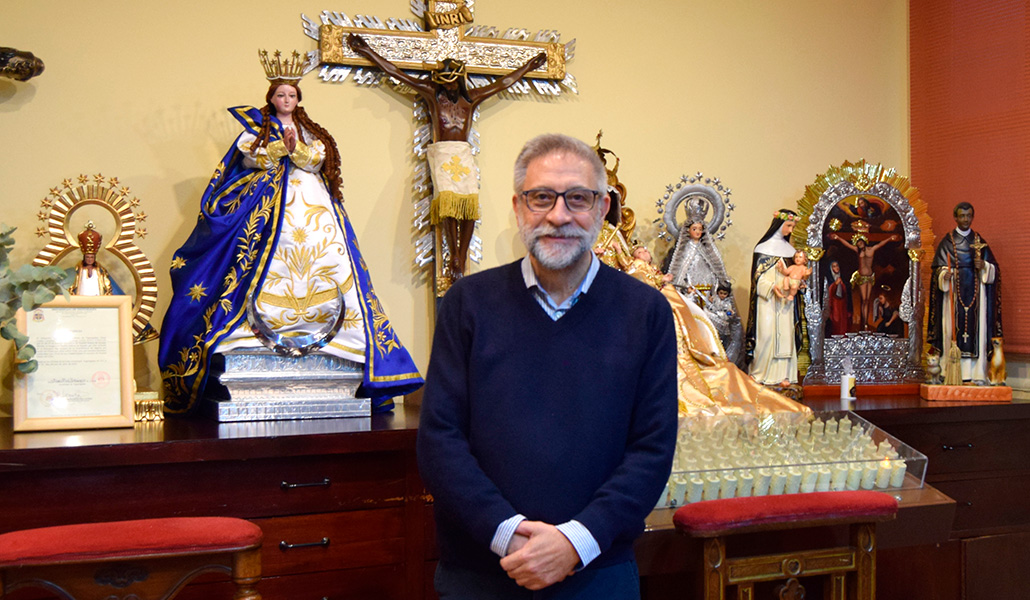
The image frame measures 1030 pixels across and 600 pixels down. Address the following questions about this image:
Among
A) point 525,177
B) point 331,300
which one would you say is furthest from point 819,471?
point 331,300

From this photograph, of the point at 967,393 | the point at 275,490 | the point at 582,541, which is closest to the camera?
the point at 582,541

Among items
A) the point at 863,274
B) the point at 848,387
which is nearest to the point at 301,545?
the point at 848,387

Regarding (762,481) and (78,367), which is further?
(78,367)

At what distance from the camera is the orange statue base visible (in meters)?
4.71

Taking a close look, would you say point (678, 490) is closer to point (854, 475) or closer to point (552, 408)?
point (854, 475)

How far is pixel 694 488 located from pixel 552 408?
107 centimetres

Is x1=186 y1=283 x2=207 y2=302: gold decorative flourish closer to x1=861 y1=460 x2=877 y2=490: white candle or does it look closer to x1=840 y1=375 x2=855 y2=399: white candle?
x1=861 y1=460 x2=877 y2=490: white candle

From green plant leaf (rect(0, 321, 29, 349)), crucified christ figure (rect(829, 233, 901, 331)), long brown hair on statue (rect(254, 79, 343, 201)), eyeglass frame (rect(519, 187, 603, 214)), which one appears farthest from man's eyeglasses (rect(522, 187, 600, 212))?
crucified christ figure (rect(829, 233, 901, 331))

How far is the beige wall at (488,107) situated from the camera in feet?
14.1

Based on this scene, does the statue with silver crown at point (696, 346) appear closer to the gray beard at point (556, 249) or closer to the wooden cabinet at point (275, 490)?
the wooden cabinet at point (275, 490)

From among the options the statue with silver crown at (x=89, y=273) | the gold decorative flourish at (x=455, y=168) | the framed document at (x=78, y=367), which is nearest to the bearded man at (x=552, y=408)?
the framed document at (x=78, y=367)

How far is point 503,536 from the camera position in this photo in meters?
2.20

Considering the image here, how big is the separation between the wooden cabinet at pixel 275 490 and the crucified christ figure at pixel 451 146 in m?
1.25

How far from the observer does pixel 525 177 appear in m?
2.42
